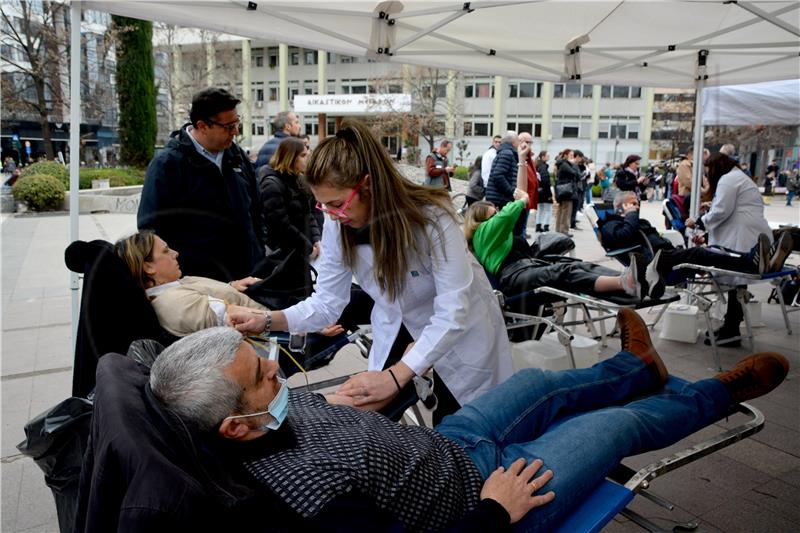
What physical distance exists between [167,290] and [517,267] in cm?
292

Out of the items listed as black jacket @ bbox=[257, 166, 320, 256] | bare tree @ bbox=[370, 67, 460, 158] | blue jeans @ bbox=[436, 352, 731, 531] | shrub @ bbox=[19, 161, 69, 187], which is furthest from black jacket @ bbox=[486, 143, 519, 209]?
bare tree @ bbox=[370, 67, 460, 158]

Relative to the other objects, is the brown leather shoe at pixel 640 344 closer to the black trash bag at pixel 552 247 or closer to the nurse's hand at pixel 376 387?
the nurse's hand at pixel 376 387

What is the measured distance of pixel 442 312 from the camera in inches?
85.6

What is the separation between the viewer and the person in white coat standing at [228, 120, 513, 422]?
2.12m

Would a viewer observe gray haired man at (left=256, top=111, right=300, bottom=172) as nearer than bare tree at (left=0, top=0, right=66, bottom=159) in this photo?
Yes

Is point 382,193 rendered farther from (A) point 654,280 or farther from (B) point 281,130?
(B) point 281,130

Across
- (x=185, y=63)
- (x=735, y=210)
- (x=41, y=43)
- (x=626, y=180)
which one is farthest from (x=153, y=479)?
(x=185, y=63)

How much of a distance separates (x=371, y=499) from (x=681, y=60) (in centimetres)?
702

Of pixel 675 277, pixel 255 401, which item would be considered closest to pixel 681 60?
pixel 675 277

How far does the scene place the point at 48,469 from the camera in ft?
5.16

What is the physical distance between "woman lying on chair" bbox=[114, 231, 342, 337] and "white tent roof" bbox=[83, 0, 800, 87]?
1.76 metres

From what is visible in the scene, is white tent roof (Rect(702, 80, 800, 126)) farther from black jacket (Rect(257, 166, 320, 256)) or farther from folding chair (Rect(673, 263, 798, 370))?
black jacket (Rect(257, 166, 320, 256))

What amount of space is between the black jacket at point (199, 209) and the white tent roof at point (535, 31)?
45.6 inches

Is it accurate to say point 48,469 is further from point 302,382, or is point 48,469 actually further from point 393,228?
point 302,382
